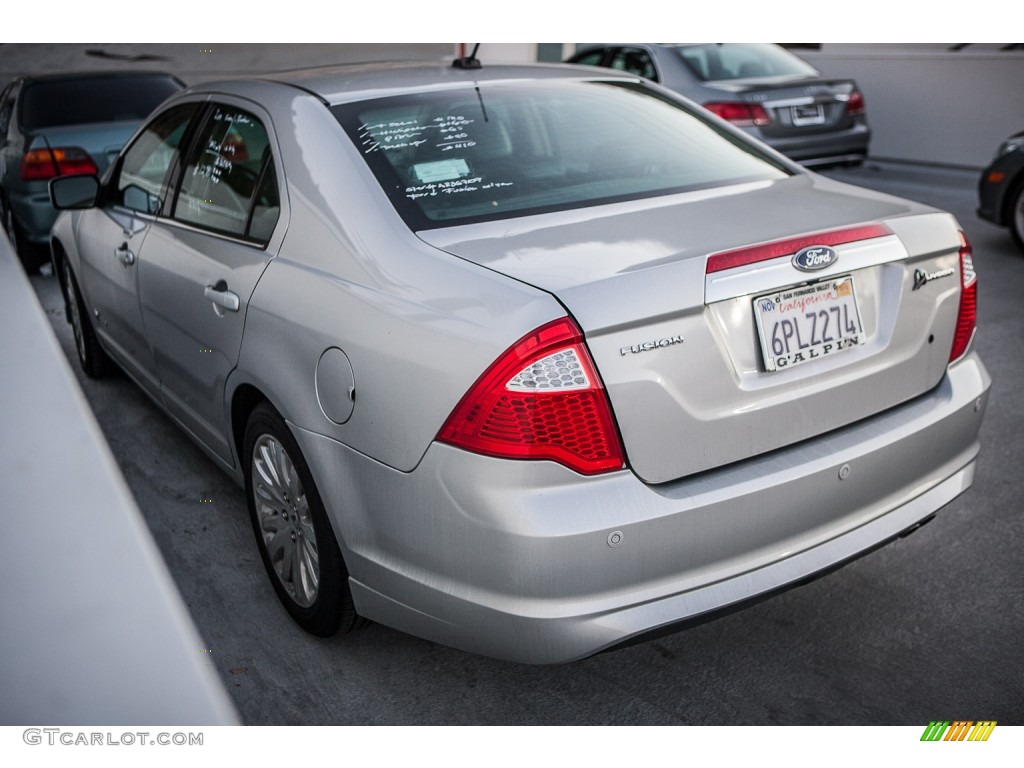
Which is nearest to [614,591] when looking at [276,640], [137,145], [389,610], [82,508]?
[389,610]

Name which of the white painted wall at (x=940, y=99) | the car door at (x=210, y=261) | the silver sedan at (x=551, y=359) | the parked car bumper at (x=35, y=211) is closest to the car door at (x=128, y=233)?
the car door at (x=210, y=261)

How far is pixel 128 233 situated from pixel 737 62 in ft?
22.6

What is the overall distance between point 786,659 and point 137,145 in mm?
3262

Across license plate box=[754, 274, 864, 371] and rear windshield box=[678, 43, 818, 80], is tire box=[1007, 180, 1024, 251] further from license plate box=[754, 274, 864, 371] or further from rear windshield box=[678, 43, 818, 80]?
license plate box=[754, 274, 864, 371]

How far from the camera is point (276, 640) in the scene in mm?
2939

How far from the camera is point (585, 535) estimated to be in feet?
6.75

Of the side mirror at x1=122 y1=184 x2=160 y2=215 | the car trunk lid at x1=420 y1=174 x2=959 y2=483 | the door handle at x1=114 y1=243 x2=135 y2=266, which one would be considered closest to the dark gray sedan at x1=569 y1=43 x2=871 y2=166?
the side mirror at x1=122 y1=184 x2=160 y2=215

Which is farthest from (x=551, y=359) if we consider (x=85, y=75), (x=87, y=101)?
(x=85, y=75)

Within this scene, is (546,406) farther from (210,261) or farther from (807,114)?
(807,114)

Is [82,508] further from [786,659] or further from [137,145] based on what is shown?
[786,659]

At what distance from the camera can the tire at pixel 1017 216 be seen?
717cm

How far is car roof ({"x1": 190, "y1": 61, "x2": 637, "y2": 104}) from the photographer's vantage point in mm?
3098

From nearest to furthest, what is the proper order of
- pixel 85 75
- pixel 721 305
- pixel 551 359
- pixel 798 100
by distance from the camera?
pixel 551 359, pixel 721 305, pixel 85 75, pixel 798 100
